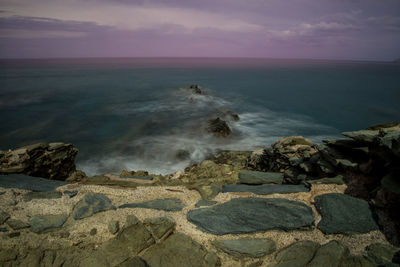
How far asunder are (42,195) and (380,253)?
711 cm

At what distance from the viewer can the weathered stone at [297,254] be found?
3666mm

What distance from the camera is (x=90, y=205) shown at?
5094mm

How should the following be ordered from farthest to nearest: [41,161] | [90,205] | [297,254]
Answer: [41,161]
[90,205]
[297,254]

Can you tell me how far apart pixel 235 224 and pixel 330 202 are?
2240mm

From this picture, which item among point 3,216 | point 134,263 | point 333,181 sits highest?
point 333,181

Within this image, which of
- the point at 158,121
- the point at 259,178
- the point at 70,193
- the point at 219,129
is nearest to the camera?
the point at 70,193

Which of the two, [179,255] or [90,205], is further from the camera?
[90,205]

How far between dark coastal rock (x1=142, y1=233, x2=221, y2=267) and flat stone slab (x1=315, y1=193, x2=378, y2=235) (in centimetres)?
237

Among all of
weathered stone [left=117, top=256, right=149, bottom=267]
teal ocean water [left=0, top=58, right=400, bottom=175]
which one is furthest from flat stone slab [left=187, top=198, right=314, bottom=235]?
teal ocean water [left=0, top=58, right=400, bottom=175]

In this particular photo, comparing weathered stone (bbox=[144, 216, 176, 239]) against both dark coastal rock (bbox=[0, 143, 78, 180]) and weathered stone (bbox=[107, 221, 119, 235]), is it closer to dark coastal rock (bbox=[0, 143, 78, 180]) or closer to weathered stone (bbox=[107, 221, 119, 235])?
weathered stone (bbox=[107, 221, 119, 235])

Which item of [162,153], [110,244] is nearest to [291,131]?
[162,153]

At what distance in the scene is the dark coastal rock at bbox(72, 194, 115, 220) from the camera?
4.83 m

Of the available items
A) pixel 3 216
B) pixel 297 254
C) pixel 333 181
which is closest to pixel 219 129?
pixel 333 181

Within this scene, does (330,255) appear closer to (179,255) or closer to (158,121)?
(179,255)
